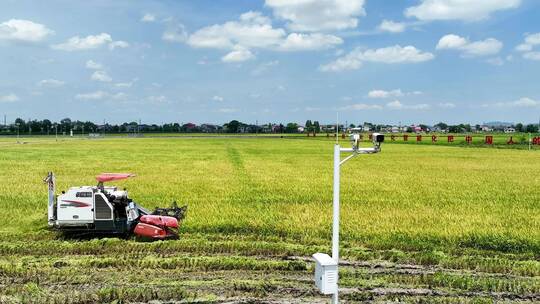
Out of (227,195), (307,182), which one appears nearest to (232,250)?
(227,195)

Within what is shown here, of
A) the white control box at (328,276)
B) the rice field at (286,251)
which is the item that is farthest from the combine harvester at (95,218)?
the white control box at (328,276)

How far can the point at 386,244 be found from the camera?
12492 millimetres

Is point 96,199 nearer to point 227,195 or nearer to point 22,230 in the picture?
point 22,230

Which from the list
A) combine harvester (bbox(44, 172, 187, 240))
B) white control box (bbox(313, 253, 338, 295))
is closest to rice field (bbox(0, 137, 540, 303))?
combine harvester (bbox(44, 172, 187, 240))

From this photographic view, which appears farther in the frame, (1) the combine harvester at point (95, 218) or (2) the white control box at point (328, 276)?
(1) the combine harvester at point (95, 218)

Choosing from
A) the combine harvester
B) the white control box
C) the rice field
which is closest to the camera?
the white control box

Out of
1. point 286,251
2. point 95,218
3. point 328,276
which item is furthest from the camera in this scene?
point 95,218

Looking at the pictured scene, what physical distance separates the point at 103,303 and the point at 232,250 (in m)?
4.05

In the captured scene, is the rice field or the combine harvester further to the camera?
the combine harvester

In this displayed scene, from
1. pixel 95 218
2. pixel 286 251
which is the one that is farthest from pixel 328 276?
pixel 95 218

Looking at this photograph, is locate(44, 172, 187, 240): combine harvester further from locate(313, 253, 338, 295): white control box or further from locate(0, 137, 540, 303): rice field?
locate(313, 253, 338, 295): white control box

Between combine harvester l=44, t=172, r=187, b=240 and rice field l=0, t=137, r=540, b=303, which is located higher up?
combine harvester l=44, t=172, r=187, b=240

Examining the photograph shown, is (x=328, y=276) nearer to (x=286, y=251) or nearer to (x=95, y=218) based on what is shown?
(x=286, y=251)

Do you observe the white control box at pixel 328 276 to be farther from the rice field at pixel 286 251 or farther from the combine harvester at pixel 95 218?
the combine harvester at pixel 95 218
